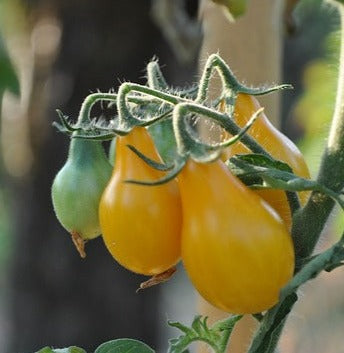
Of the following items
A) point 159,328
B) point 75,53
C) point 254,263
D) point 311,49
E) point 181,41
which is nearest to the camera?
point 254,263

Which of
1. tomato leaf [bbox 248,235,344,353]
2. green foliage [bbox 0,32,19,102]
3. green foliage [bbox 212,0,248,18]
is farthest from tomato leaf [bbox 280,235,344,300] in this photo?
green foliage [bbox 0,32,19,102]

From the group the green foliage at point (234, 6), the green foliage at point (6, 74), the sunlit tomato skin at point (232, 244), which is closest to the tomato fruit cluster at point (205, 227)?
the sunlit tomato skin at point (232, 244)

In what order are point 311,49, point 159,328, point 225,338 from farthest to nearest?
point 311,49 → point 159,328 → point 225,338

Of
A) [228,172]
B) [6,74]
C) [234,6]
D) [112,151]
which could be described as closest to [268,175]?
[228,172]

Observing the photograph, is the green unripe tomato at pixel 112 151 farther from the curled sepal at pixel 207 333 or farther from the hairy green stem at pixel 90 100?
the curled sepal at pixel 207 333

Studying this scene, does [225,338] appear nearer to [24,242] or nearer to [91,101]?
[91,101]

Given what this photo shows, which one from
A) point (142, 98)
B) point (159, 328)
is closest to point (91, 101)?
point (142, 98)
